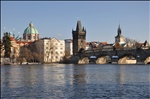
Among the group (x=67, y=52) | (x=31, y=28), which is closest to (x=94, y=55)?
(x=67, y=52)

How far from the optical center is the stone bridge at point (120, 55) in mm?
89125

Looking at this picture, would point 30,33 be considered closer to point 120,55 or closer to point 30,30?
point 30,30

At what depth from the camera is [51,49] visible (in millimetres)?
124625

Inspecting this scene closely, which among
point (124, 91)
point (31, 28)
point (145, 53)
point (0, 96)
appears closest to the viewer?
point (0, 96)

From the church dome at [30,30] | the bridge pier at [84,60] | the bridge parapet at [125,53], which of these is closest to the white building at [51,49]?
the bridge pier at [84,60]

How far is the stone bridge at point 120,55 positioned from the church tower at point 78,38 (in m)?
5.90

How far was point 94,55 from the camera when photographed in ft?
356

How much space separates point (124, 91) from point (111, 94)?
168cm

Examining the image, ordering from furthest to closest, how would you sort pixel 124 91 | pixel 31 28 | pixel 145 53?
pixel 31 28
pixel 145 53
pixel 124 91

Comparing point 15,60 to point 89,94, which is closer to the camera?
point 89,94

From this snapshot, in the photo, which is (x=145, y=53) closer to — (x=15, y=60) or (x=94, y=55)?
(x=94, y=55)

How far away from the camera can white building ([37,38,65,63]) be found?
400 feet

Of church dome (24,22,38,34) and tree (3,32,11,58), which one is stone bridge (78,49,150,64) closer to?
tree (3,32,11,58)

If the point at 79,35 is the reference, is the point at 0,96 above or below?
below
